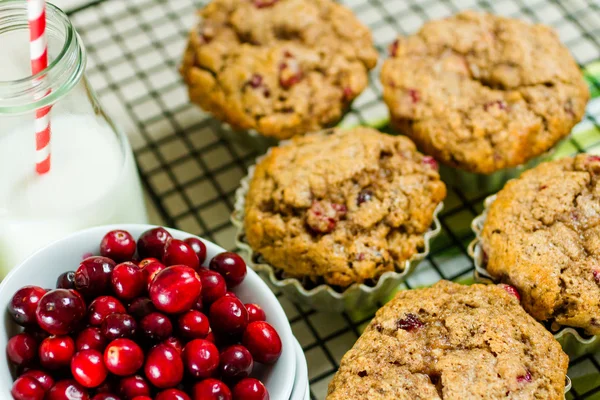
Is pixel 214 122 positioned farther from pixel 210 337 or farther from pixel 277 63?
pixel 210 337

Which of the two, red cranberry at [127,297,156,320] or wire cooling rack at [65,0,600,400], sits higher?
red cranberry at [127,297,156,320]

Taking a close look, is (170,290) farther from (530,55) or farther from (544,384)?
(530,55)

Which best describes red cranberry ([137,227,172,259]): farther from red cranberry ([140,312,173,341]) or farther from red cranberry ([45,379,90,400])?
red cranberry ([45,379,90,400])

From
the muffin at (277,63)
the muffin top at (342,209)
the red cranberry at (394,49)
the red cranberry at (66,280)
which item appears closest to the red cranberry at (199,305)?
the red cranberry at (66,280)

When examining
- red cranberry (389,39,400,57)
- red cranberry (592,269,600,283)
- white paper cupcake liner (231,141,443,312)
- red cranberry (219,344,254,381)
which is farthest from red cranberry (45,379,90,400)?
red cranberry (389,39,400,57)

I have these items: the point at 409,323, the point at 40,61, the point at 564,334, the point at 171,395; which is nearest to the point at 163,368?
the point at 171,395

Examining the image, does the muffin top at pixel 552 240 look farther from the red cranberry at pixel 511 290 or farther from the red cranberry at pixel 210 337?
the red cranberry at pixel 210 337
